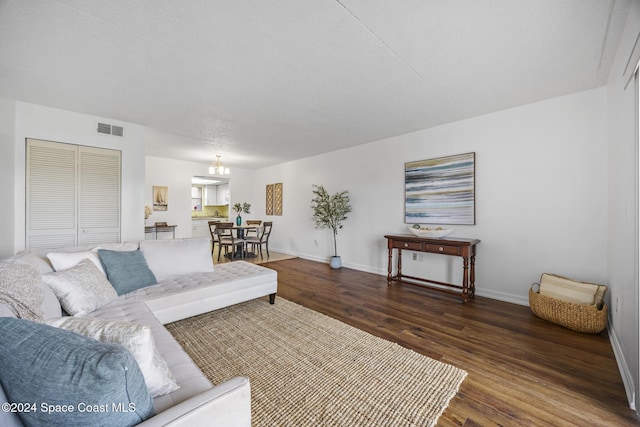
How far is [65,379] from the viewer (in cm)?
70

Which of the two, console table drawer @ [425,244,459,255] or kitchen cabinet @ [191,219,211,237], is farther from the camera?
kitchen cabinet @ [191,219,211,237]

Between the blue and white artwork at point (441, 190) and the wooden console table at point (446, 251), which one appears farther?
the blue and white artwork at point (441, 190)

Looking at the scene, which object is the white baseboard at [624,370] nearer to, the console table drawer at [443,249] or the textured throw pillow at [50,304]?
the console table drawer at [443,249]

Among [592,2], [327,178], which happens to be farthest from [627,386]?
[327,178]

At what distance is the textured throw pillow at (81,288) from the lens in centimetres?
186

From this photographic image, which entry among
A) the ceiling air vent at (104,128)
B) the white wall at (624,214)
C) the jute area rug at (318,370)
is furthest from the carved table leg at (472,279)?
the ceiling air vent at (104,128)

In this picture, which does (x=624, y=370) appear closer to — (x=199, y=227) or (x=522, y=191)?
(x=522, y=191)

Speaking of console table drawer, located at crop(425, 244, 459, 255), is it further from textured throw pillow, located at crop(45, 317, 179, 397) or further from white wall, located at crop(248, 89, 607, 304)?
textured throw pillow, located at crop(45, 317, 179, 397)

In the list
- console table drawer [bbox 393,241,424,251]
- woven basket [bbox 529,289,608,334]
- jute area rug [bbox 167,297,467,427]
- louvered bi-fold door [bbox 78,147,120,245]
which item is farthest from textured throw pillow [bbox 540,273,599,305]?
louvered bi-fold door [bbox 78,147,120,245]

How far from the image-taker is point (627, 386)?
1.74 metres

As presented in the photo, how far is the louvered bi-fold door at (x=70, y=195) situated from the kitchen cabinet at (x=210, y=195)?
20.0ft

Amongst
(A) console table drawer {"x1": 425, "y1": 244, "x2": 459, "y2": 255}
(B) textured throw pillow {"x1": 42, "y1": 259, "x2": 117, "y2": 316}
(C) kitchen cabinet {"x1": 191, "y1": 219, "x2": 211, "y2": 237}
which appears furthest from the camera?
(C) kitchen cabinet {"x1": 191, "y1": 219, "x2": 211, "y2": 237}

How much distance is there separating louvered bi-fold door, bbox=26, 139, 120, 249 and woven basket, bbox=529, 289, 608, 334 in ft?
18.4

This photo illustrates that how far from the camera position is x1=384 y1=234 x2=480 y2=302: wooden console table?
3.34 meters
